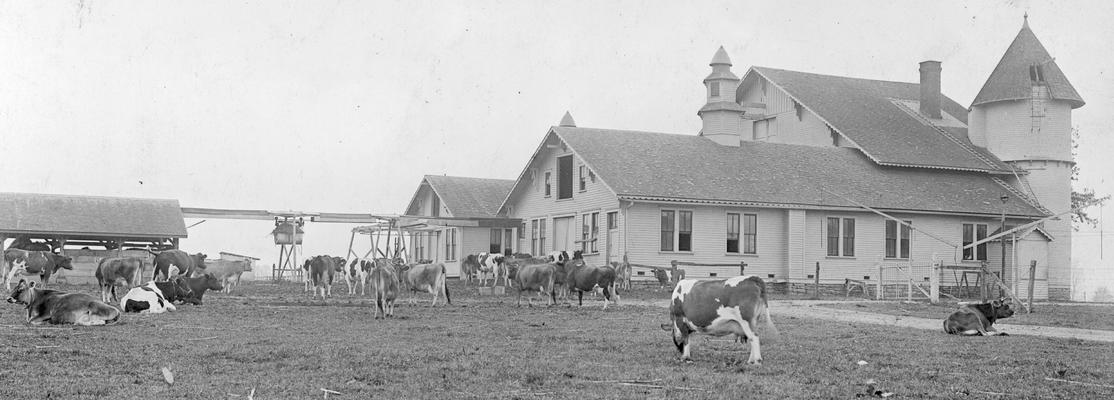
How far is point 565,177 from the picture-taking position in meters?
49.3

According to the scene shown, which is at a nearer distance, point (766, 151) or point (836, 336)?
point (836, 336)

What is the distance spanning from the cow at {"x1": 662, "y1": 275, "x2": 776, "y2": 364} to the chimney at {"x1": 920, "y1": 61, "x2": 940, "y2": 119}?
47471mm

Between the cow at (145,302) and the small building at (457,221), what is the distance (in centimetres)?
2848

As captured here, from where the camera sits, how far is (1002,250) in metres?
50.7

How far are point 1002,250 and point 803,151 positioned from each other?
9571mm

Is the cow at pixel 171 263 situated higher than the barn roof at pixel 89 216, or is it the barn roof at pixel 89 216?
the barn roof at pixel 89 216

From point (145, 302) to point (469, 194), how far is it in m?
35.7

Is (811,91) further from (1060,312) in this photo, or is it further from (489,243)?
(1060,312)

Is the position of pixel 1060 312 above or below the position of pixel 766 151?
below

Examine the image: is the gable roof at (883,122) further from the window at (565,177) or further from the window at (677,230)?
the window at (565,177)

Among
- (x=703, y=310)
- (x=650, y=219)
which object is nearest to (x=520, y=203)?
(x=650, y=219)

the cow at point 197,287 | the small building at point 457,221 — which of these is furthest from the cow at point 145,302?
the small building at point 457,221

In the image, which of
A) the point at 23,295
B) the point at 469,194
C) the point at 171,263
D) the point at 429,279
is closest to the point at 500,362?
the point at 23,295

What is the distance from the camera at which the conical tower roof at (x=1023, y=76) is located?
53.1m
